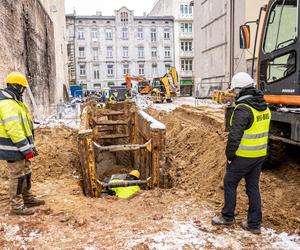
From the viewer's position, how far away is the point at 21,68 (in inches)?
448

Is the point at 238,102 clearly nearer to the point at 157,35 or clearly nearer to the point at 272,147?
the point at 272,147

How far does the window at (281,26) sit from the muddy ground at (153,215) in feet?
7.68

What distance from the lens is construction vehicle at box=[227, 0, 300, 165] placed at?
4.93m

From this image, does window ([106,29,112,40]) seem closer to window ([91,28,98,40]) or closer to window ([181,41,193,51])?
window ([91,28,98,40])

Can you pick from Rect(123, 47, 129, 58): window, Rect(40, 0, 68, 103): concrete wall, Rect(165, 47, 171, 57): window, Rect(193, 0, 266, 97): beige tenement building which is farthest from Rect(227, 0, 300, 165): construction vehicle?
Rect(165, 47, 171, 57): window

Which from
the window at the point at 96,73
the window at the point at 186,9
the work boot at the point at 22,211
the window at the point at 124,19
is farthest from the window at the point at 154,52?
the work boot at the point at 22,211

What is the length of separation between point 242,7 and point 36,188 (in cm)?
2275

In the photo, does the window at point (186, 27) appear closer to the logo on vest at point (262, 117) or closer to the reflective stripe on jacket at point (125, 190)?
the reflective stripe on jacket at point (125, 190)

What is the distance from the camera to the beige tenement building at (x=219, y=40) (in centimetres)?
2417

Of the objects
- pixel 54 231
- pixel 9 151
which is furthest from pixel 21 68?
pixel 54 231

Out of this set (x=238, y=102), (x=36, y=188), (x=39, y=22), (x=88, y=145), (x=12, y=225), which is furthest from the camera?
(x=39, y=22)

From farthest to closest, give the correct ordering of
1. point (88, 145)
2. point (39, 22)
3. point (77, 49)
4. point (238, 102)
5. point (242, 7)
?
point (77, 49) → point (242, 7) → point (39, 22) → point (88, 145) → point (238, 102)

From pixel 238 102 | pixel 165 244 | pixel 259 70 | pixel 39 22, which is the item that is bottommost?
pixel 165 244

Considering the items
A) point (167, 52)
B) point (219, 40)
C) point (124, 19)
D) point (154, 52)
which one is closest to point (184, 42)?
point (167, 52)
